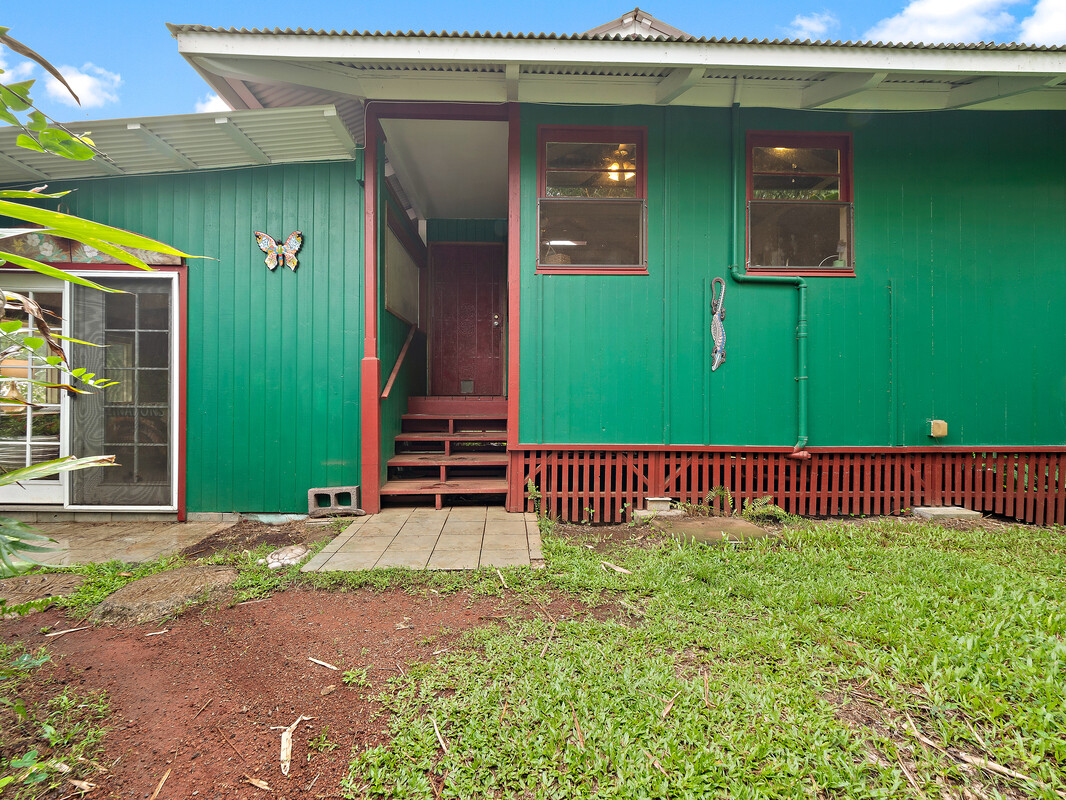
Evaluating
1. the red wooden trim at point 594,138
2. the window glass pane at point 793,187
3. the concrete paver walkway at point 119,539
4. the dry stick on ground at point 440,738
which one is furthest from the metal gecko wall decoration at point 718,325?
the concrete paver walkway at point 119,539

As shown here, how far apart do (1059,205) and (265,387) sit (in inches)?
299

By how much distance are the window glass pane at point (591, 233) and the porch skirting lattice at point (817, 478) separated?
1.73 metres

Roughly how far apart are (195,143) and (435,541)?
3.85 meters

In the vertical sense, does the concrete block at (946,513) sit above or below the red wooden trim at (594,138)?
below

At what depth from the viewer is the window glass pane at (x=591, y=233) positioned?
14.1 feet

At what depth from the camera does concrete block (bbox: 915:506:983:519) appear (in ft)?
13.5

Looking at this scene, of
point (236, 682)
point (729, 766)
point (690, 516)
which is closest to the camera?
point (729, 766)

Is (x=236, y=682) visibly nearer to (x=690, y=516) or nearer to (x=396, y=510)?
(x=396, y=510)

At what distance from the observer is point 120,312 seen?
431cm

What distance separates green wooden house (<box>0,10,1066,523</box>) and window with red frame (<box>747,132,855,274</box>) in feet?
0.07

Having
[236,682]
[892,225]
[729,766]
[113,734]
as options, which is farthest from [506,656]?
[892,225]

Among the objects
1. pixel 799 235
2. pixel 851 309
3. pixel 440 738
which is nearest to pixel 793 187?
pixel 799 235

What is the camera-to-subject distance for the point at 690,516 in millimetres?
4090

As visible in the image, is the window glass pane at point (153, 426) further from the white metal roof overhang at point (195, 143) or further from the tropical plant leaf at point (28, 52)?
the tropical plant leaf at point (28, 52)
